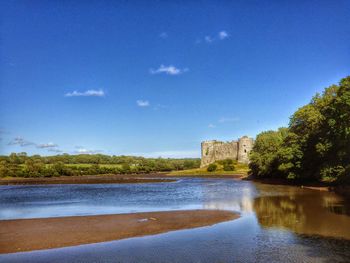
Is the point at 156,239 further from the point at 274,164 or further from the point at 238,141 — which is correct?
the point at 238,141

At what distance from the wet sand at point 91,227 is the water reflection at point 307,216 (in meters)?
3.55

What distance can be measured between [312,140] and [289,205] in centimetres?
2660

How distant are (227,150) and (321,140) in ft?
295

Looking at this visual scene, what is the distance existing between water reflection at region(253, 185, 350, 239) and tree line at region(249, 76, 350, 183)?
31.7ft

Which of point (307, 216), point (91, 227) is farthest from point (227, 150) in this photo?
point (91, 227)

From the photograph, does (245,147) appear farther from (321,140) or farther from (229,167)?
(321,140)

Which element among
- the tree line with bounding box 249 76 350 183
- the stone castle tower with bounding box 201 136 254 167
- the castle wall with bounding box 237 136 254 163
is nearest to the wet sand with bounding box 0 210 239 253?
the tree line with bounding box 249 76 350 183

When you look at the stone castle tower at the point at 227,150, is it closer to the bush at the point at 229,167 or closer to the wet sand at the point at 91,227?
the bush at the point at 229,167

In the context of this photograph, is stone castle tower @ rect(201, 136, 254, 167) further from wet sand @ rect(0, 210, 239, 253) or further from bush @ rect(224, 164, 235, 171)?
wet sand @ rect(0, 210, 239, 253)

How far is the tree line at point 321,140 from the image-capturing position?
42562 millimetres

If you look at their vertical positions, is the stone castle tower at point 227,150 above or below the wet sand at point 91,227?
above

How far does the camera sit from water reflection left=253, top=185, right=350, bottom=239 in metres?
22.2

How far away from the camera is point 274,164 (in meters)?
76.6

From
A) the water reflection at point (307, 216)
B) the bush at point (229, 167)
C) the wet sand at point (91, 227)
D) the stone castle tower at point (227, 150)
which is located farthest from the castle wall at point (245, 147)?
the wet sand at point (91, 227)
